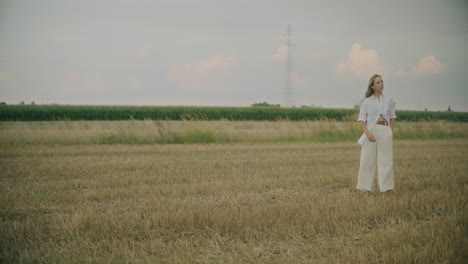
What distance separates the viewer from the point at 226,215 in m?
5.34

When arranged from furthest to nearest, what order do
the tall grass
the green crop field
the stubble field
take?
the green crop field, the tall grass, the stubble field

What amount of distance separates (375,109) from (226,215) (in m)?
3.78

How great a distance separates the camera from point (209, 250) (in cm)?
423

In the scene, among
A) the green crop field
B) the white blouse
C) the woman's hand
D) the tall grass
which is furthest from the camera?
the green crop field

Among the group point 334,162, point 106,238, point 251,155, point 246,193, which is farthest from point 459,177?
point 106,238

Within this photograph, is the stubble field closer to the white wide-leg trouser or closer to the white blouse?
the white wide-leg trouser

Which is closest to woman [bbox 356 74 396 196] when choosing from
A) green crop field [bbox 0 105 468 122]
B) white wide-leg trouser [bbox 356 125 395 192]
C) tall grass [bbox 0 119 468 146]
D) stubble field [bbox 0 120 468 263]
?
white wide-leg trouser [bbox 356 125 395 192]

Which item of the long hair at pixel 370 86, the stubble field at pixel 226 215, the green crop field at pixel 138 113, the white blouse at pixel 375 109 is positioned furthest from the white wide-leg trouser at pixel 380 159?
the green crop field at pixel 138 113

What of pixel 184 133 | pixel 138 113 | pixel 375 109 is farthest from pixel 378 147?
pixel 138 113

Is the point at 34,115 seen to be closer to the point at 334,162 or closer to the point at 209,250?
the point at 334,162

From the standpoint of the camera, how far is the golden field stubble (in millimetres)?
4113

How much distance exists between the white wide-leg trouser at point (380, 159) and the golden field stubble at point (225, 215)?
1.15 ft

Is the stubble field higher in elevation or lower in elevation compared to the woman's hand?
lower

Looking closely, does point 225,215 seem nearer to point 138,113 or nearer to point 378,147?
point 378,147
